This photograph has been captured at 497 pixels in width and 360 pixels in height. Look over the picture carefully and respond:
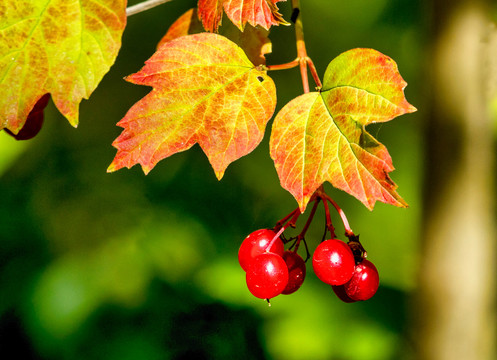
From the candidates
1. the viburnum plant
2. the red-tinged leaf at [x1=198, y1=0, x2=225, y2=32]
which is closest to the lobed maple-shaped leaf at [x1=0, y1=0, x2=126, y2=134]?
the viburnum plant

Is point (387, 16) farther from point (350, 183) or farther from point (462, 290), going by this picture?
point (350, 183)

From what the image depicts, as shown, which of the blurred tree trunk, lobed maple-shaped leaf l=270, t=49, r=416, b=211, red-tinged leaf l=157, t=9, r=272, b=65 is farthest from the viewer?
the blurred tree trunk

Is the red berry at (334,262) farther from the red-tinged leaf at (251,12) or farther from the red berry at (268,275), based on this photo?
the red-tinged leaf at (251,12)

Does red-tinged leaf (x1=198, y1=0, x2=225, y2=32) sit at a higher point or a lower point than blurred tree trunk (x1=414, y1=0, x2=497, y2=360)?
higher

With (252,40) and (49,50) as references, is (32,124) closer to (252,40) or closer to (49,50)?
(49,50)

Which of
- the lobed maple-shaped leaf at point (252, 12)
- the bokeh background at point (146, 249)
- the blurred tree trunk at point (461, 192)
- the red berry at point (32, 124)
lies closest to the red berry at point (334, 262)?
the lobed maple-shaped leaf at point (252, 12)

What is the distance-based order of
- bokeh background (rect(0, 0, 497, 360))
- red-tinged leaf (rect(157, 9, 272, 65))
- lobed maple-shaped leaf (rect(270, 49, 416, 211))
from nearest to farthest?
1. lobed maple-shaped leaf (rect(270, 49, 416, 211))
2. red-tinged leaf (rect(157, 9, 272, 65))
3. bokeh background (rect(0, 0, 497, 360))

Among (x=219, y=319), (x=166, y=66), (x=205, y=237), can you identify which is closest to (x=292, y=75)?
(x=205, y=237)

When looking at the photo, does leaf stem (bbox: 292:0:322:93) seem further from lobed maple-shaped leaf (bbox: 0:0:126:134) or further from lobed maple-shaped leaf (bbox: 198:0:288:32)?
lobed maple-shaped leaf (bbox: 0:0:126:134)
